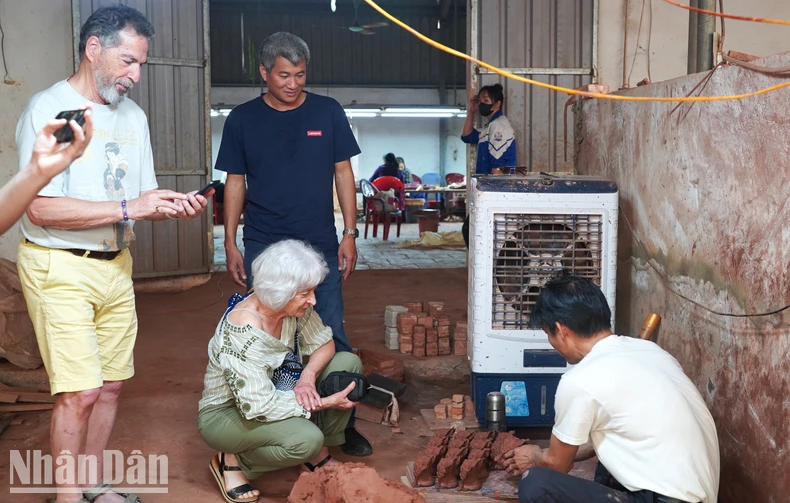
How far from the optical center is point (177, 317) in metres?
7.03

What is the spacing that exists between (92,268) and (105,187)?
0.32 meters

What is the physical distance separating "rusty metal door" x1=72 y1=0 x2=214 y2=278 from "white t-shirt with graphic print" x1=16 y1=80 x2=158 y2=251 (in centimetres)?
475

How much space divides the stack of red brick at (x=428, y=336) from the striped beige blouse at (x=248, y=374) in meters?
2.10

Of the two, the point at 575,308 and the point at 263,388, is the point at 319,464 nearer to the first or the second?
the point at 263,388

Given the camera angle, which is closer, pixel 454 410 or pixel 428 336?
pixel 454 410

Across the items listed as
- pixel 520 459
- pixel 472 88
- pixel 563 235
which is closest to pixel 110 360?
pixel 520 459

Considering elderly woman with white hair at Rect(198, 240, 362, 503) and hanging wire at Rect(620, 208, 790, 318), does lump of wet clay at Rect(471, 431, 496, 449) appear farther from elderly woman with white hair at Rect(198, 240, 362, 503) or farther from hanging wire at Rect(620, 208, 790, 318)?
hanging wire at Rect(620, 208, 790, 318)

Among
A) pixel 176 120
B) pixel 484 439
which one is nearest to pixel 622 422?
pixel 484 439

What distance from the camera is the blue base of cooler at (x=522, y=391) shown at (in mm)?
4078

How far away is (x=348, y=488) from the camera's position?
9.47 ft

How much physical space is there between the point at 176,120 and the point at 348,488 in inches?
233

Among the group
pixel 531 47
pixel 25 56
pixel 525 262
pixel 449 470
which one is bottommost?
pixel 449 470

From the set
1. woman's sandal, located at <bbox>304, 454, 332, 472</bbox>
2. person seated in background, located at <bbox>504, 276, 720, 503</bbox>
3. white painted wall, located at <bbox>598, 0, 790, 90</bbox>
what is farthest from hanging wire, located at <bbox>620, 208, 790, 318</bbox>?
white painted wall, located at <bbox>598, 0, 790, 90</bbox>

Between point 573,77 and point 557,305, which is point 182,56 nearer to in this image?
point 573,77
